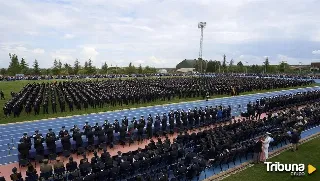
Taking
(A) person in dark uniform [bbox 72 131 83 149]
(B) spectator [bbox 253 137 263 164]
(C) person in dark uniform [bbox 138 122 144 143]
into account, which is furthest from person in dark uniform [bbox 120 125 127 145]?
(B) spectator [bbox 253 137 263 164]

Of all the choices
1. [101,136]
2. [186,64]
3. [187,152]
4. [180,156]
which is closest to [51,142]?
[101,136]

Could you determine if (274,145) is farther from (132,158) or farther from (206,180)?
(132,158)

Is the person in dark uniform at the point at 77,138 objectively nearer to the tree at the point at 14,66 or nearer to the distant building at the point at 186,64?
the tree at the point at 14,66

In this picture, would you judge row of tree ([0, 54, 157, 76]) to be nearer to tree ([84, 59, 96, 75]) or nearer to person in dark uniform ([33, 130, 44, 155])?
tree ([84, 59, 96, 75])

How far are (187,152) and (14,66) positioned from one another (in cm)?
7348

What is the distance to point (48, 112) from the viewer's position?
2534 cm

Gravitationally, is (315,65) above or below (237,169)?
above

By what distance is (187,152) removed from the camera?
13.7m

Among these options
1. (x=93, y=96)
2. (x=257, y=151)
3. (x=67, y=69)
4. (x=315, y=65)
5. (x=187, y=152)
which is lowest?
(x=257, y=151)

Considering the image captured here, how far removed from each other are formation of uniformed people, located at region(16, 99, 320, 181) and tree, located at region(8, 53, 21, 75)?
230 feet

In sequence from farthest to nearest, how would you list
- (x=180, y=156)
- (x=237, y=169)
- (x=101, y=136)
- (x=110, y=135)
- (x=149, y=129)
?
(x=149, y=129) < (x=110, y=135) < (x=101, y=136) < (x=237, y=169) < (x=180, y=156)

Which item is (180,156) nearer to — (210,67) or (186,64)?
(210,67)

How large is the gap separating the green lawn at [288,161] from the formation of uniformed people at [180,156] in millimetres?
1042

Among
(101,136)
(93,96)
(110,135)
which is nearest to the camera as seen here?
(101,136)
